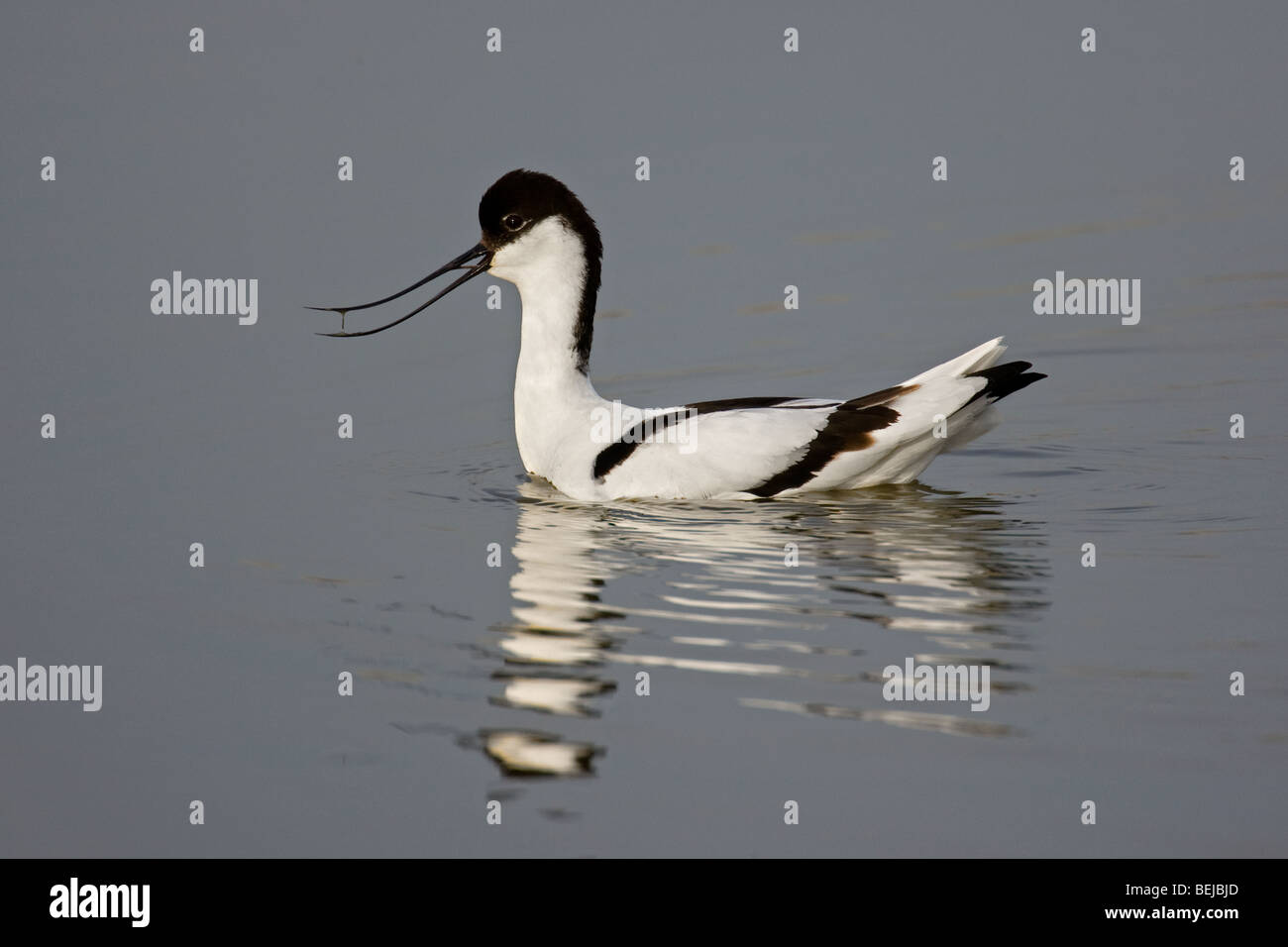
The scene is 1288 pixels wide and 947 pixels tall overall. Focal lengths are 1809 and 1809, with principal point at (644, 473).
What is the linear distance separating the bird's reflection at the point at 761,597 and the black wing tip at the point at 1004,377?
66 cm

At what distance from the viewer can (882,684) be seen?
6695 mm

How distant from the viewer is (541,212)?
9883 mm

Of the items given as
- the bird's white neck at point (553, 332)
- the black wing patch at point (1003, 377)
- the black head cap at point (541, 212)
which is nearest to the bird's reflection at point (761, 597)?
the bird's white neck at point (553, 332)

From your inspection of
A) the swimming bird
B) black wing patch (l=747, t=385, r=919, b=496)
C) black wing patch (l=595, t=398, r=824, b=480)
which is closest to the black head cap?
the swimming bird

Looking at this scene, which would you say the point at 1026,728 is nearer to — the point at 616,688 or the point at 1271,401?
the point at 616,688

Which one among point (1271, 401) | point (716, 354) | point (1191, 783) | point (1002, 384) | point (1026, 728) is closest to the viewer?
point (1191, 783)

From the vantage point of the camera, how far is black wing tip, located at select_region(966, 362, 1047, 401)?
29.5ft

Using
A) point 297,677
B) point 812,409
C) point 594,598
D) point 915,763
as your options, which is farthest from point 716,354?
point 915,763

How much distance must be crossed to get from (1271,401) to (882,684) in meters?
5.84

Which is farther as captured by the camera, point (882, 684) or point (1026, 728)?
point (882, 684)

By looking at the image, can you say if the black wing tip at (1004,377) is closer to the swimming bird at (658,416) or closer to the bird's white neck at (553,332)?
the swimming bird at (658,416)

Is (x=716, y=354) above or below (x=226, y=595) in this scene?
above

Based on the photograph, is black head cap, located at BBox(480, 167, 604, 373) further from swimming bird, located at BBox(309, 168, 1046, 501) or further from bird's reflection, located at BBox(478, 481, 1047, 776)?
bird's reflection, located at BBox(478, 481, 1047, 776)

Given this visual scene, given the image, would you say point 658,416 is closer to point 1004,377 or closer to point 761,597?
point 1004,377
